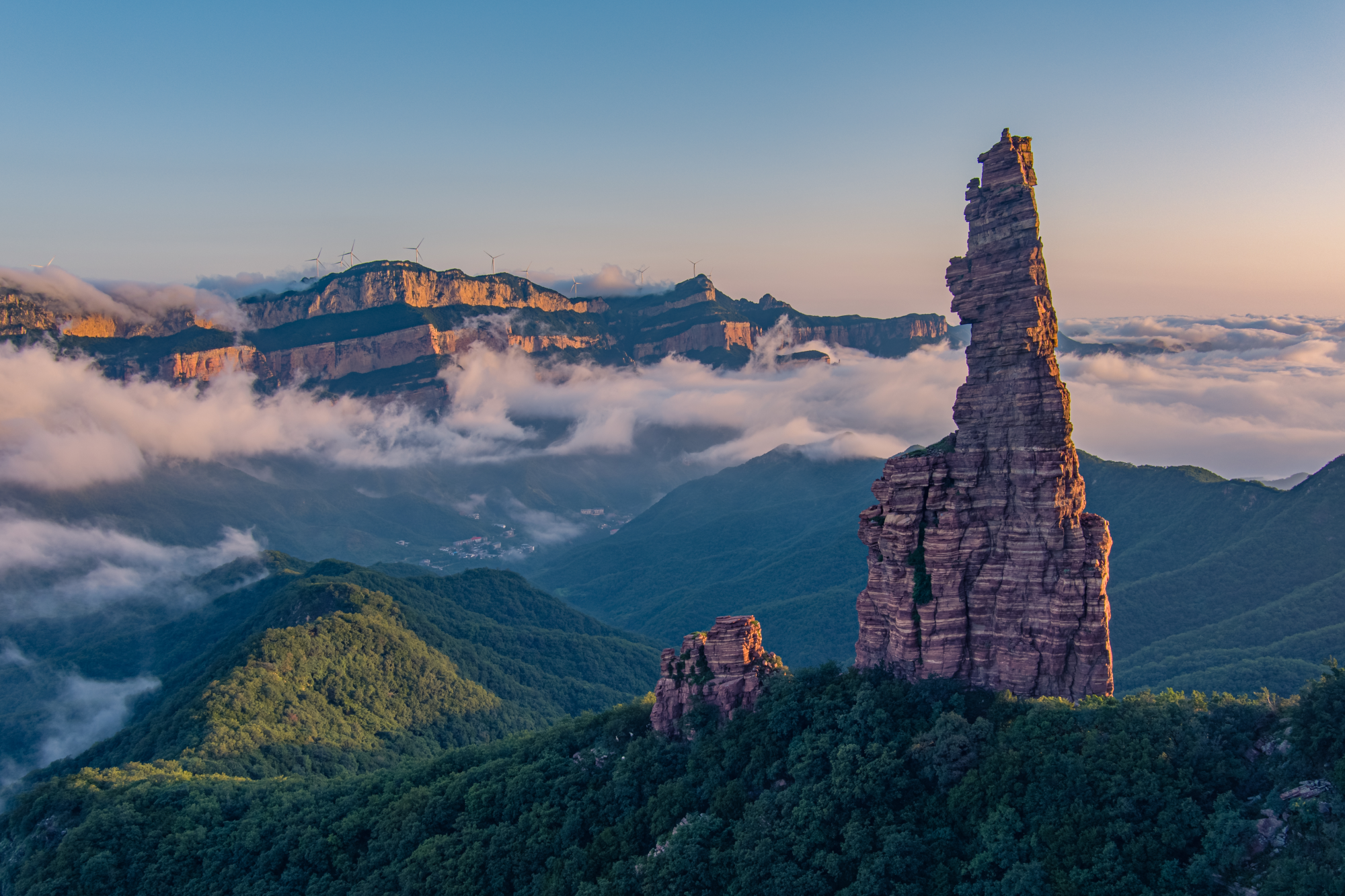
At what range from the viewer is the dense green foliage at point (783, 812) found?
213 feet

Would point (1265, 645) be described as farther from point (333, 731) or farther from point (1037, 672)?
point (333, 731)

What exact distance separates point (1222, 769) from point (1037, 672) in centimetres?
1701

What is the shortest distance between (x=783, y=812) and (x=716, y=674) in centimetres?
1916

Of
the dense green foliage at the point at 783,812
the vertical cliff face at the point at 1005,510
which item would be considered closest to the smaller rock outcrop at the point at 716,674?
the dense green foliage at the point at 783,812

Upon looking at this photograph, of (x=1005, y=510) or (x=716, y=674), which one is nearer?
(x=1005, y=510)

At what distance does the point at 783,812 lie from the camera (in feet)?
261

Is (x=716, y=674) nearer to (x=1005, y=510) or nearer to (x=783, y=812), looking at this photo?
(x=783, y=812)

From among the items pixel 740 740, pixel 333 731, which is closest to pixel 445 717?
pixel 333 731

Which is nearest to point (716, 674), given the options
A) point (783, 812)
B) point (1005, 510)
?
point (783, 812)

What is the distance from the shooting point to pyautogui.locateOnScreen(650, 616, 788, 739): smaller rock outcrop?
310ft

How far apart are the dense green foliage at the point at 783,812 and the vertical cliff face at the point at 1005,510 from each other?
16.6 feet

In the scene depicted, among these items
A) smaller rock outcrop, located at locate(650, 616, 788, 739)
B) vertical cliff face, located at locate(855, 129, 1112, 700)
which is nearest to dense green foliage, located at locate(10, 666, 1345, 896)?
smaller rock outcrop, located at locate(650, 616, 788, 739)

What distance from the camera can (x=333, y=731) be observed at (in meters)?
170

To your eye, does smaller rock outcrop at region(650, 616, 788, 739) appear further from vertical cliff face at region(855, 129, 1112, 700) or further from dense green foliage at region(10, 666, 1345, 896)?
vertical cliff face at region(855, 129, 1112, 700)
